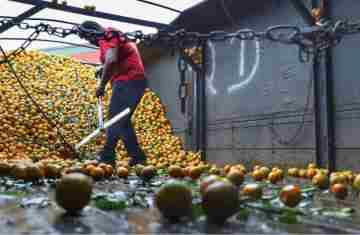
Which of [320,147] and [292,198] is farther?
[320,147]

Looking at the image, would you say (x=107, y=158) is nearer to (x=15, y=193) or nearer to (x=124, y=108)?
(x=124, y=108)

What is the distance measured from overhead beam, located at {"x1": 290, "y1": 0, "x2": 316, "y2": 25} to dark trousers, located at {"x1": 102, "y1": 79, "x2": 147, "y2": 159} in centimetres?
218

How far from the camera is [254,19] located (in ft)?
22.1

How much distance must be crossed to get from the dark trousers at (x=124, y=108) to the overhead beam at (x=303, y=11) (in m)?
2.18

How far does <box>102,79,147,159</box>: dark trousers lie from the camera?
5.29m

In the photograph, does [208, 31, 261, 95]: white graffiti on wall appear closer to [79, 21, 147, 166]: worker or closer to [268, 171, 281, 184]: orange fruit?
[79, 21, 147, 166]: worker

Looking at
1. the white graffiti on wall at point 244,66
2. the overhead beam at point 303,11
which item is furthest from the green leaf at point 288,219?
the white graffiti on wall at point 244,66

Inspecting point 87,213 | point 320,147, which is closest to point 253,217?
point 87,213

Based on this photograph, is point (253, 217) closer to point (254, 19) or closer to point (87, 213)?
point (87, 213)

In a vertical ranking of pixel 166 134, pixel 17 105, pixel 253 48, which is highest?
pixel 253 48

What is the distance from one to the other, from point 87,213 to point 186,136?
713 cm

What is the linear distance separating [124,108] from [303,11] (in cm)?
255

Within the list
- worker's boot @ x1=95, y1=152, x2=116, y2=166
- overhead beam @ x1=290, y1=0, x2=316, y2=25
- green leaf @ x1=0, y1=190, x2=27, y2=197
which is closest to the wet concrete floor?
green leaf @ x1=0, y1=190, x2=27, y2=197

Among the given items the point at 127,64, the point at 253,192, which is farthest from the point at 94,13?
the point at 253,192
